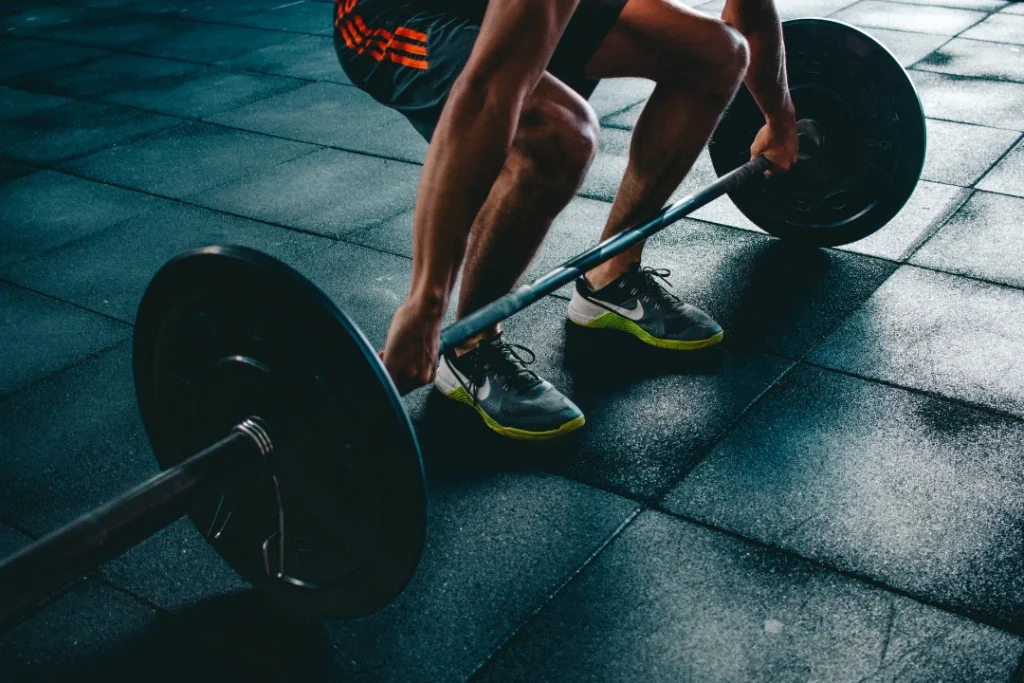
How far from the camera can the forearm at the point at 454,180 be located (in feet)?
4.80

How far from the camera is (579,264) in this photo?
189 centimetres

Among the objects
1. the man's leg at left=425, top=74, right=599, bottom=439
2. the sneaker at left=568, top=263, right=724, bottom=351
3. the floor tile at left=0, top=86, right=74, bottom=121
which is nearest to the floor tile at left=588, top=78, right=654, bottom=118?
the sneaker at left=568, top=263, right=724, bottom=351

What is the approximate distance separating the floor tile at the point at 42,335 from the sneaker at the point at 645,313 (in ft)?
4.02

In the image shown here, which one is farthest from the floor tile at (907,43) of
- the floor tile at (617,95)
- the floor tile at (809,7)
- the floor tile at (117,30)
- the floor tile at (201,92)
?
the floor tile at (117,30)

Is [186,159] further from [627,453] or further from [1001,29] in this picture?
[1001,29]

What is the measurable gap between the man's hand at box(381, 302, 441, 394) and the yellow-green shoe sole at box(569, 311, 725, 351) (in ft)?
2.81

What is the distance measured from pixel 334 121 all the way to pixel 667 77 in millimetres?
2342

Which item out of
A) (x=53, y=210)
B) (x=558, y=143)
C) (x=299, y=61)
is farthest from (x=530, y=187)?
(x=299, y=61)

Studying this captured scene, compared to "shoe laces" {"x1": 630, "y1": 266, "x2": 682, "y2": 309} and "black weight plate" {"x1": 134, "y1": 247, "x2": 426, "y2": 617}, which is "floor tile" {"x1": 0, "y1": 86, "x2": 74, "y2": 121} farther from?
"black weight plate" {"x1": 134, "y1": 247, "x2": 426, "y2": 617}

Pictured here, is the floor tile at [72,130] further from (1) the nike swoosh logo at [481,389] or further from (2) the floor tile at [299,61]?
(1) the nike swoosh logo at [481,389]

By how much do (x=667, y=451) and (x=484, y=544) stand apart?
0.44 m

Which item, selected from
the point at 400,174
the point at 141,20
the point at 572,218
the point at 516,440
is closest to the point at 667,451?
the point at 516,440

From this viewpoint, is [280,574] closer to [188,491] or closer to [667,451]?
[188,491]

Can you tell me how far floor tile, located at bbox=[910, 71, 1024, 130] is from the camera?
359 centimetres
